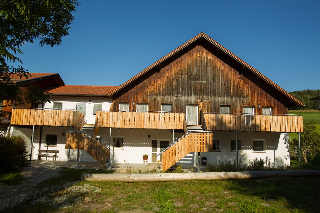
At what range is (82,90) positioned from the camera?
1043 inches

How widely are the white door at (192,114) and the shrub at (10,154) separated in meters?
13.7

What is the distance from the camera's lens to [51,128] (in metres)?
25.0

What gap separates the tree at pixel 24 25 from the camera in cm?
918

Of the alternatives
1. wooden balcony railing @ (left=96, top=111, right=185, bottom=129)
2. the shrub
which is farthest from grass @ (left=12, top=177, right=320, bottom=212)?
wooden balcony railing @ (left=96, top=111, right=185, bottom=129)

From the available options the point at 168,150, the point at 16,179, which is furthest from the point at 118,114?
the point at 16,179

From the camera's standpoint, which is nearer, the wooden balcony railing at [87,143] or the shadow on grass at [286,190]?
the shadow on grass at [286,190]

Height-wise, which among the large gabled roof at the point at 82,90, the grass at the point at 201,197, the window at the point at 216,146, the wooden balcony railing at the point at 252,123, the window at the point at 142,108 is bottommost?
the grass at the point at 201,197

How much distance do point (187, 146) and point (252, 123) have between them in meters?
6.42

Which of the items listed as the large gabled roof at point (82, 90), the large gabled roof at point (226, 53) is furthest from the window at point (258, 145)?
the large gabled roof at point (82, 90)

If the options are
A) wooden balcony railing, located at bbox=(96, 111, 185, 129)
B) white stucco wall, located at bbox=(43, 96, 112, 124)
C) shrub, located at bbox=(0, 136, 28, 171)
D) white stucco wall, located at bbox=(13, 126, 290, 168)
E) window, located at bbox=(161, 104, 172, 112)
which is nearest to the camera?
shrub, located at bbox=(0, 136, 28, 171)

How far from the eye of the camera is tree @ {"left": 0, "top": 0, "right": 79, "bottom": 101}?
9.18m

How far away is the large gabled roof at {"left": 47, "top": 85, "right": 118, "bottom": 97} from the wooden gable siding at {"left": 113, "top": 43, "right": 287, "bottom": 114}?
2642 millimetres

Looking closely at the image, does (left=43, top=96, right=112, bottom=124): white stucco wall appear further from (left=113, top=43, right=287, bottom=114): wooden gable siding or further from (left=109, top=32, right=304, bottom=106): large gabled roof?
(left=109, top=32, right=304, bottom=106): large gabled roof

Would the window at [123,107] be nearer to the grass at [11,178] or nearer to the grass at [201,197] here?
the grass at [11,178]
